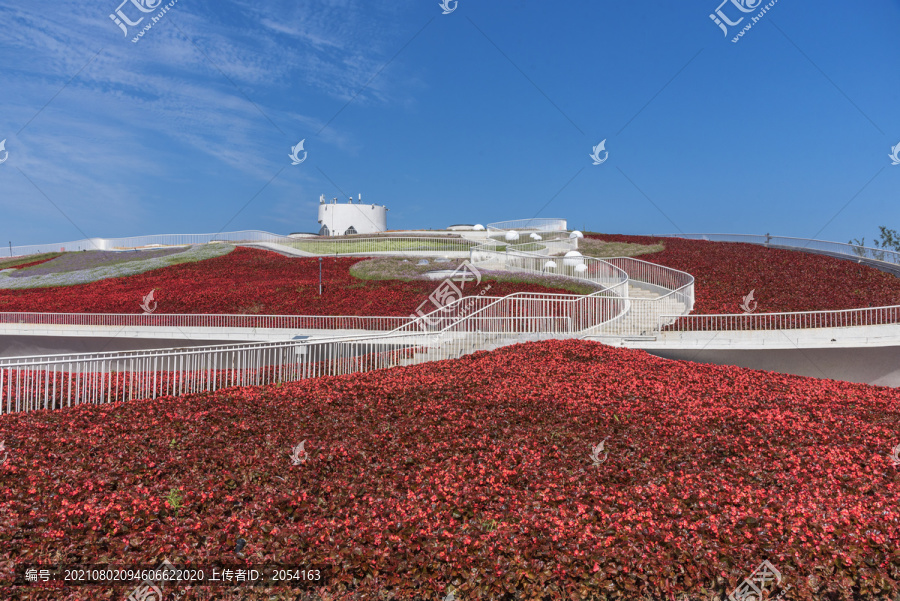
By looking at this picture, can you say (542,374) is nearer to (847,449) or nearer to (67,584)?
(847,449)

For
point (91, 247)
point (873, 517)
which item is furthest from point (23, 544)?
point (91, 247)

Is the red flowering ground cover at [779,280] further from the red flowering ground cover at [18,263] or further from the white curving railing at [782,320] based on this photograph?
the red flowering ground cover at [18,263]

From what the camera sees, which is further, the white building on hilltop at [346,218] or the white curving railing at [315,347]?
the white building on hilltop at [346,218]

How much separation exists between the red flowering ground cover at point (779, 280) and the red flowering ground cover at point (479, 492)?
937cm

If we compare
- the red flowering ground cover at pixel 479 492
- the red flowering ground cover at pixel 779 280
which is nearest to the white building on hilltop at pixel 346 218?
the red flowering ground cover at pixel 779 280

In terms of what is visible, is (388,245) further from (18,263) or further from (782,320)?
(18,263)

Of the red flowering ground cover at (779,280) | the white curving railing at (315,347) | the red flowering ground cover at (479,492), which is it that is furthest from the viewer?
the red flowering ground cover at (779,280)

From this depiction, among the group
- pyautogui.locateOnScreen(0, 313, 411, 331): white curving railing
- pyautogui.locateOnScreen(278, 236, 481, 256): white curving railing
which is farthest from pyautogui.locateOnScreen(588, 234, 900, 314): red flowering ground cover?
pyautogui.locateOnScreen(278, 236, 481, 256): white curving railing

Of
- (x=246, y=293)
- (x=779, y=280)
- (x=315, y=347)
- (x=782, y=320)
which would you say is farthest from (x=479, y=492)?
(x=246, y=293)

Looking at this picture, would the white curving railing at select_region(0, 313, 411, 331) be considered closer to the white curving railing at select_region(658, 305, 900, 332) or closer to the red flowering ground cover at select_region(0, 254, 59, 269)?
the white curving railing at select_region(658, 305, 900, 332)

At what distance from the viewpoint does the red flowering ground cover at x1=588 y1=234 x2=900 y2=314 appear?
18094 mm

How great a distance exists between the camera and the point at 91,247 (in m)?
51.2

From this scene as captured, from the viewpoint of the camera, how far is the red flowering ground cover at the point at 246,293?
22.6 metres

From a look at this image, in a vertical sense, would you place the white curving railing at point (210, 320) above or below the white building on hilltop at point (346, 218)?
below
